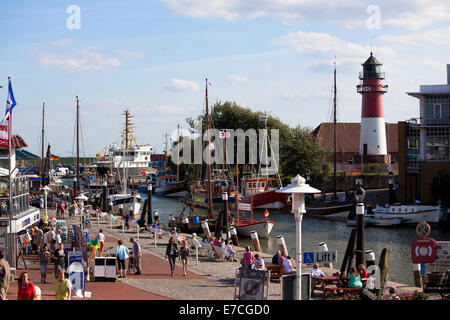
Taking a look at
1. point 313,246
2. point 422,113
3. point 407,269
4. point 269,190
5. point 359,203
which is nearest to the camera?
point 359,203

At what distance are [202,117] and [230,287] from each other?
6703cm

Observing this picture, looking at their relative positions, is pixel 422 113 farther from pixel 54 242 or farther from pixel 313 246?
pixel 54 242

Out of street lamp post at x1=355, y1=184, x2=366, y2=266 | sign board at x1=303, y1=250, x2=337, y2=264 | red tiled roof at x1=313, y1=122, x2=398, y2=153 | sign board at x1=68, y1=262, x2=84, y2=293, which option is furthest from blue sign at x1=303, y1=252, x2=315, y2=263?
red tiled roof at x1=313, y1=122, x2=398, y2=153

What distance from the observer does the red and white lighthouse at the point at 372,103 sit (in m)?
78.6

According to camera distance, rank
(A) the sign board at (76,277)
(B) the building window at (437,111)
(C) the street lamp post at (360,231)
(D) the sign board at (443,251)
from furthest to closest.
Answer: (B) the building window at (437,111) → (D) the sign board at (443,251) → (C) the street lamp post at (360,231) → (A) the sign board at (76,277)

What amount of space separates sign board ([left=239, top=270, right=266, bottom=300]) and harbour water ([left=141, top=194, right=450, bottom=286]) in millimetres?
13923

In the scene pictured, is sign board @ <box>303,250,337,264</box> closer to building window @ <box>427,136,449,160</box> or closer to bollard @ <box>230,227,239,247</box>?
bollard @ <box>230,227,239,247</box>

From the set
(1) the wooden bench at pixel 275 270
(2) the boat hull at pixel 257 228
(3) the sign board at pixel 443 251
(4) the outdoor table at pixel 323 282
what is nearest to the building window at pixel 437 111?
(2) the boat hull at pixel 257 228

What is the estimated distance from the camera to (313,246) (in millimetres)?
39781

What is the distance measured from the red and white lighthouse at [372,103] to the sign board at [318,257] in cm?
6044

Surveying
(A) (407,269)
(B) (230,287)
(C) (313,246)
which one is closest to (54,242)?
(B) (230,287)

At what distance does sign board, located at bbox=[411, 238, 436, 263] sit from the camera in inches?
881

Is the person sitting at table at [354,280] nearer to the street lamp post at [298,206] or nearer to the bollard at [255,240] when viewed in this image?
the street lamp post at [298,206]

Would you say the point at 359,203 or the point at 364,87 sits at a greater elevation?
the point at 364,87
